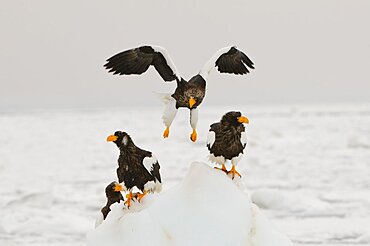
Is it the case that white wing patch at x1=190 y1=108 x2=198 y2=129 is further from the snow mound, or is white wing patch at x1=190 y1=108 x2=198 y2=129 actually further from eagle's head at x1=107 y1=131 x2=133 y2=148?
eagle's head at x1=107 y1=131 x2=133 y2=148

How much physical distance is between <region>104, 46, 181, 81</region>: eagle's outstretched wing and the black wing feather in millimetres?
663

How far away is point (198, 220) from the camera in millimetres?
5562

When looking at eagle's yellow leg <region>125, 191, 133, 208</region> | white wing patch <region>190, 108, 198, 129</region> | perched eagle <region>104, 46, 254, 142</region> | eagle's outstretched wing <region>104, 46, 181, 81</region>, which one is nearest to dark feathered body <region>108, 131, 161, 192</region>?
eagle's yellow leg <region>125, 191, 133, 208</region>

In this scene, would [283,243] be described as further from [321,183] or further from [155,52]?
[321,183]

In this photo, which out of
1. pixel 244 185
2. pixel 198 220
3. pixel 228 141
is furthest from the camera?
pixel 244 185

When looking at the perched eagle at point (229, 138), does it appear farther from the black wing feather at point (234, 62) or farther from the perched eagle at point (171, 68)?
the black wing feather at point (234, 62)

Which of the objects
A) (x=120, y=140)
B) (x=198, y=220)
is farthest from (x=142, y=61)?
(x=198, y=220)

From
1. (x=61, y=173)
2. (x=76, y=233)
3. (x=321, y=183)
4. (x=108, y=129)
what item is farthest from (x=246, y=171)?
(x=108, y=129)

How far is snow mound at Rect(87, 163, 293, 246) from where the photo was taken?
5.50 meters

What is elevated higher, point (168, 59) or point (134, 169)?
point (168, 59)

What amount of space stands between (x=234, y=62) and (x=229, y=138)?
1.14 metres

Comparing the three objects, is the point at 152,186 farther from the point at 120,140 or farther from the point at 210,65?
the point at 210,65

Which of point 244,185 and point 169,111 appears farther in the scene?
point 244,185

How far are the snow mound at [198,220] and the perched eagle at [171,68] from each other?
28.4 inches
